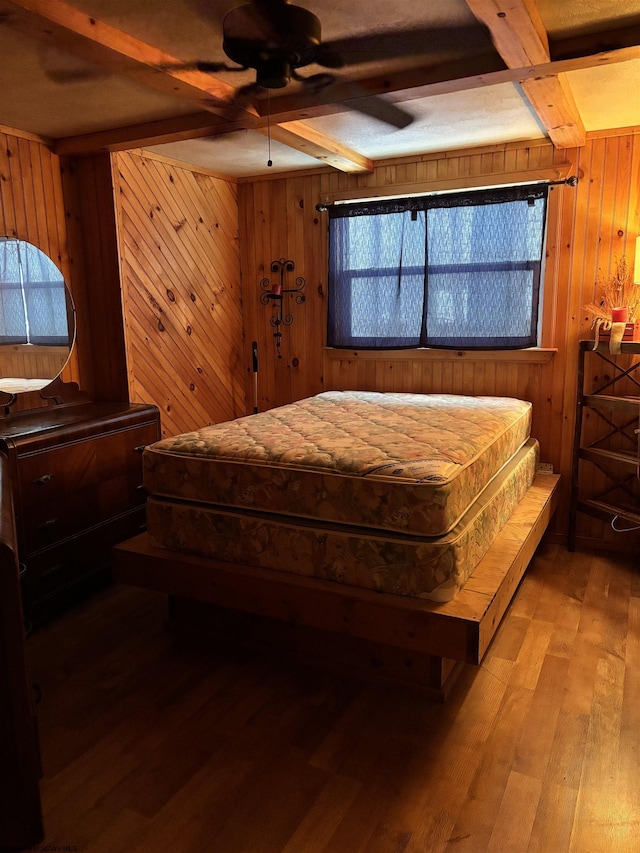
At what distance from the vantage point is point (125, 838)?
1754 mm

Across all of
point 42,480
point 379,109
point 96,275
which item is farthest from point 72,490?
point 379,109

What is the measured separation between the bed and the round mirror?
1151 mm

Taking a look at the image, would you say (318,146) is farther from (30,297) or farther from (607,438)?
(607,438)

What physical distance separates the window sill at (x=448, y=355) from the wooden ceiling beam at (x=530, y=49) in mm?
1297

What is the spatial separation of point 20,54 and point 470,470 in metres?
2.32

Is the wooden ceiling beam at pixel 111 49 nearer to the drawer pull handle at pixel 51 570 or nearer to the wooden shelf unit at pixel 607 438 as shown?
the drawer pull handle at pixel 51 570

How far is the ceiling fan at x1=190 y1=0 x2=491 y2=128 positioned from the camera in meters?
→ 2.00

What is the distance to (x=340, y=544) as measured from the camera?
2.32 m

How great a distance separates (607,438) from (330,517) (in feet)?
7.47

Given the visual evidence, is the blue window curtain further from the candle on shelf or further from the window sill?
the candle on shelf

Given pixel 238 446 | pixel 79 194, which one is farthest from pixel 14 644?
pixel 79 194

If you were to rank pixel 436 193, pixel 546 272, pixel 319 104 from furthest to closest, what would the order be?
pixel 436 193 < pixel 546 272 < pixel 319 104

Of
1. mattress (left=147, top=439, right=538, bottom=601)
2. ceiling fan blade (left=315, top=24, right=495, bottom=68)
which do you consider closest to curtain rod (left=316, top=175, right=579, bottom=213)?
ceiling fan blade (left=315, top=24, right=495, bottom=68)

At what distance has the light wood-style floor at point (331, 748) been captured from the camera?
1.77 meters
